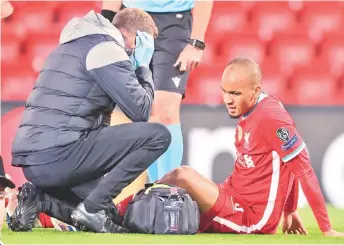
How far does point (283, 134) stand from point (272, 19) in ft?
9.87

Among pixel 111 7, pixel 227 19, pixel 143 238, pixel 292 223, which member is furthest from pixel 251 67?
pixel 227 19

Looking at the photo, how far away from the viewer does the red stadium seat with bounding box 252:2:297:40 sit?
6.82 m

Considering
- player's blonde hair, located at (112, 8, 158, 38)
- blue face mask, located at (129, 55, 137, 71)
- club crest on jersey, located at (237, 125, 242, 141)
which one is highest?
player's blonde hair, located at (112, 8, 158, 38)

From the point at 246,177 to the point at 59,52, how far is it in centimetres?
88

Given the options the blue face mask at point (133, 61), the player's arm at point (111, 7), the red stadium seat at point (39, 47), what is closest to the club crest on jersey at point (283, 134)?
the blue face mask at point (133, 61)

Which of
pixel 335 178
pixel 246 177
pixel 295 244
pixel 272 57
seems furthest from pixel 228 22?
pixel 295 244

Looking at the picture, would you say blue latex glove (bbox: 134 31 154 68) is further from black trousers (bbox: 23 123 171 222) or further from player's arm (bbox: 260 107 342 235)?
player's arm (bbox: 260 107 342 235)

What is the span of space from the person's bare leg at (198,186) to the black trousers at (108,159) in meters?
0.18

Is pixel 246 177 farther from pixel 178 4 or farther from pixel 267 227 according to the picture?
pixel 178 4

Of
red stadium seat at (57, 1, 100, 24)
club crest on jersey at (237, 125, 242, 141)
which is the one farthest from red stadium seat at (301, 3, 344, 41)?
club crest on jersey at (237, 125, 242, 141)

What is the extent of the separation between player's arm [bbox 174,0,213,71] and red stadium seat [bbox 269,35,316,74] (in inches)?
61.1

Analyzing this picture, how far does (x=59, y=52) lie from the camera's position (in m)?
4.08

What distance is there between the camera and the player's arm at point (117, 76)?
3.92m

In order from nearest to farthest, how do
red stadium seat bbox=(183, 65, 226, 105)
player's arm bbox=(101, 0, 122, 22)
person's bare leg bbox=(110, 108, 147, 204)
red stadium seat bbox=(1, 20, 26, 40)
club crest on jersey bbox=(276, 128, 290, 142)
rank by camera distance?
club crest on jersey bbox=(276, 128, 290, 142)
person's bare leg bbox=(110, 108, 147, 204)
player's arm bbox=(101, 0, 122, 22)
red stadium seat bbox=(183, 65, 226, 105)
red stadium seat bbox=(1, 20, 26, 40)
